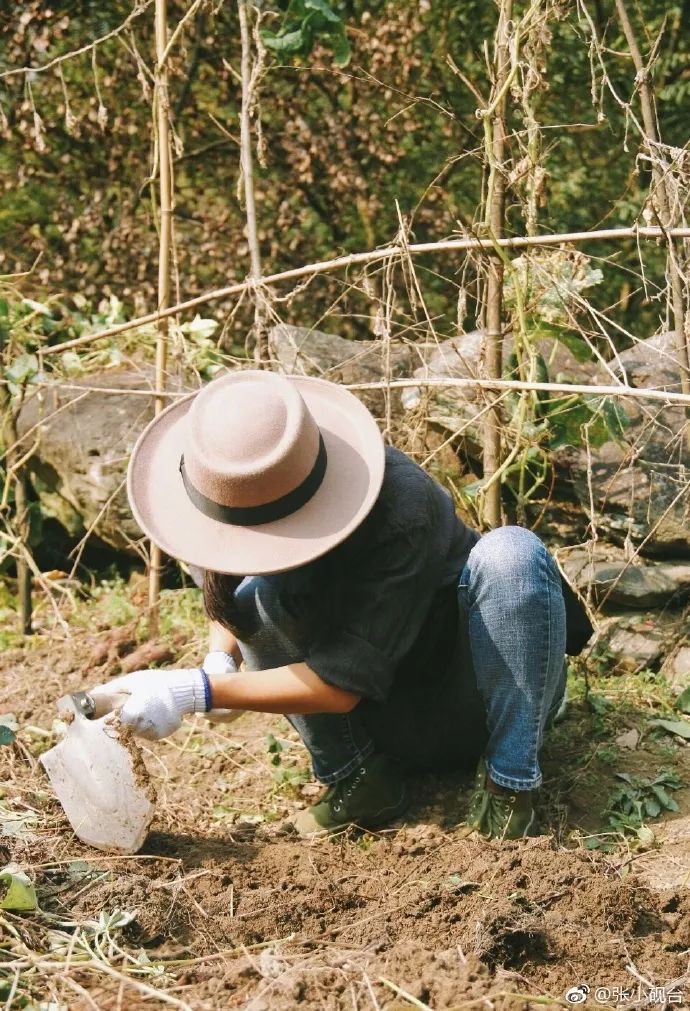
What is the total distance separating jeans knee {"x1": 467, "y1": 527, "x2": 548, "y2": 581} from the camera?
2.37 m

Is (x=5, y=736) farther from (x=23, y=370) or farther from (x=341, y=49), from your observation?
(x=341, y=49)

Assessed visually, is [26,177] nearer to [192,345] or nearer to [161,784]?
[192,345]

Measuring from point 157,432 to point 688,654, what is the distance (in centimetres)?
175

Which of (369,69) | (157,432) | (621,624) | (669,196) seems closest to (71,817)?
(157,432)

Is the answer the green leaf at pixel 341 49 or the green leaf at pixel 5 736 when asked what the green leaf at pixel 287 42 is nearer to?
the green leaf at pixel 341 49

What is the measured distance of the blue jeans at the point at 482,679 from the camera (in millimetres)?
2379

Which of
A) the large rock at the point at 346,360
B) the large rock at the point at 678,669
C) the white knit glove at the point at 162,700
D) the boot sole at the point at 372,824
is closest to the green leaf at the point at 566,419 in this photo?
the large rock at the point at 346,360

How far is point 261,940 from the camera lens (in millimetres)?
2145

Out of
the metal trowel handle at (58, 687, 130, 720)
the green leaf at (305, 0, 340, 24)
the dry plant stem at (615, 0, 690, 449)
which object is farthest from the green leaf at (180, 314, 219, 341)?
the metal trowel handle at (58, 687, 130, 720)

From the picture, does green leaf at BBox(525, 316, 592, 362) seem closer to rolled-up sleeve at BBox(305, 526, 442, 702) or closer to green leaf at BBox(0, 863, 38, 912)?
rolled-up sleeve at BBox(305, 526, 442, 702)

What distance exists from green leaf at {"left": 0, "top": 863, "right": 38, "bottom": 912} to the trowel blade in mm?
240

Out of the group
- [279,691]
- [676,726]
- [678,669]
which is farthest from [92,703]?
[678,669]

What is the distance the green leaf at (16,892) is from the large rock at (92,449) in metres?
2.05

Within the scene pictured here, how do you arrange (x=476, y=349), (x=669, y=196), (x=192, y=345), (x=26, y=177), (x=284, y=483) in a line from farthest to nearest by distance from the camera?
(x=26, y=177) < (x=192, y=345) < (x=476, y=349) < (x=669, y=196) < (x=284, y=483)
